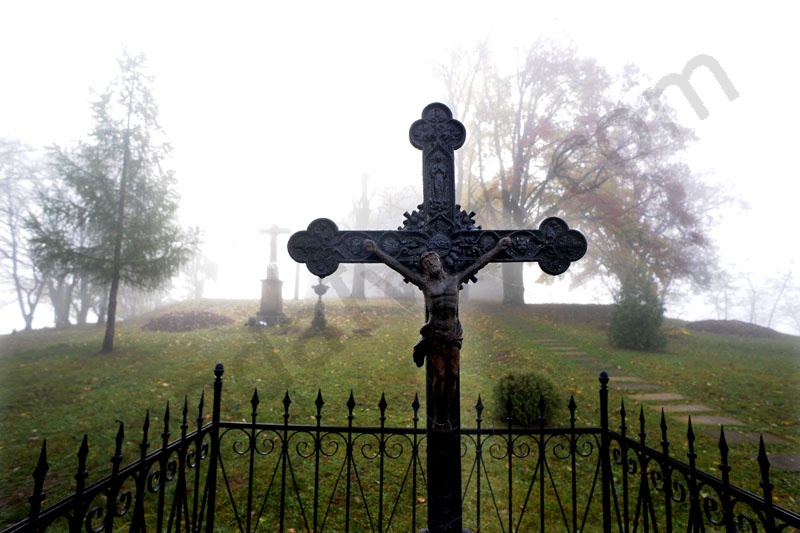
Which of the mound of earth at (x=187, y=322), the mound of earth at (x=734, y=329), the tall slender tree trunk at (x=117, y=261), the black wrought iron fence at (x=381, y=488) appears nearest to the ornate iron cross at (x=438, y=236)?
Result: the black wrought iron fence at (x=381, y=488)

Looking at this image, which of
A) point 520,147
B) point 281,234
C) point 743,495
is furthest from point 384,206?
point 743,495

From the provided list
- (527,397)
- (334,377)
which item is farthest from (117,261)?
(527,397)

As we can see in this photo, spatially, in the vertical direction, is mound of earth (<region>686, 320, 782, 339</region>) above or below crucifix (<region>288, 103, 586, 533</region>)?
below

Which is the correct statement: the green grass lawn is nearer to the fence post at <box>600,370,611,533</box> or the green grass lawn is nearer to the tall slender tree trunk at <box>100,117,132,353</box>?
the tall slender tree trunk at <box>100,117,132,353</box>

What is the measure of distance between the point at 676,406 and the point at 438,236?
6.78 m

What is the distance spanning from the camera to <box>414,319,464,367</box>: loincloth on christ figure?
8.64 ft

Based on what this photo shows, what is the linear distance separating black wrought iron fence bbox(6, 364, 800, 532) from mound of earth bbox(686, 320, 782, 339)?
15667mm

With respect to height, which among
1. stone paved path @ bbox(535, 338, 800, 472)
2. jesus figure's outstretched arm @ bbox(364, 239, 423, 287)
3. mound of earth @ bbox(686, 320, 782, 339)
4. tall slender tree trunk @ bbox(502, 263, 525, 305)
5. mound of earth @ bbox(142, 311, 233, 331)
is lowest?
stone paved path @ bbox(535, 338, 800, 472)

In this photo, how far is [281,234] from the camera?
18062 mm

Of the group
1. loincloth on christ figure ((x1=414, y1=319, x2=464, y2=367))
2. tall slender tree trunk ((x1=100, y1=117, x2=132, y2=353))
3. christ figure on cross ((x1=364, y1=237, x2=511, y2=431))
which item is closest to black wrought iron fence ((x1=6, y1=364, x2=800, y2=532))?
christ figure on cross ((x1=364, y1=237, x2=511, y2=431))

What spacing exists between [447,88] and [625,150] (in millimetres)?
8804

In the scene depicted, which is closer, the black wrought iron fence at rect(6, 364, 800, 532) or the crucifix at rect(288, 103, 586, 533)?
the black wrought iron fence at rect(6, 364, 800, 532)

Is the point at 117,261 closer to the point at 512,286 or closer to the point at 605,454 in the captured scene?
the point at 605,454

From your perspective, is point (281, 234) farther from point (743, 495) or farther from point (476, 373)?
point (743, 495)
